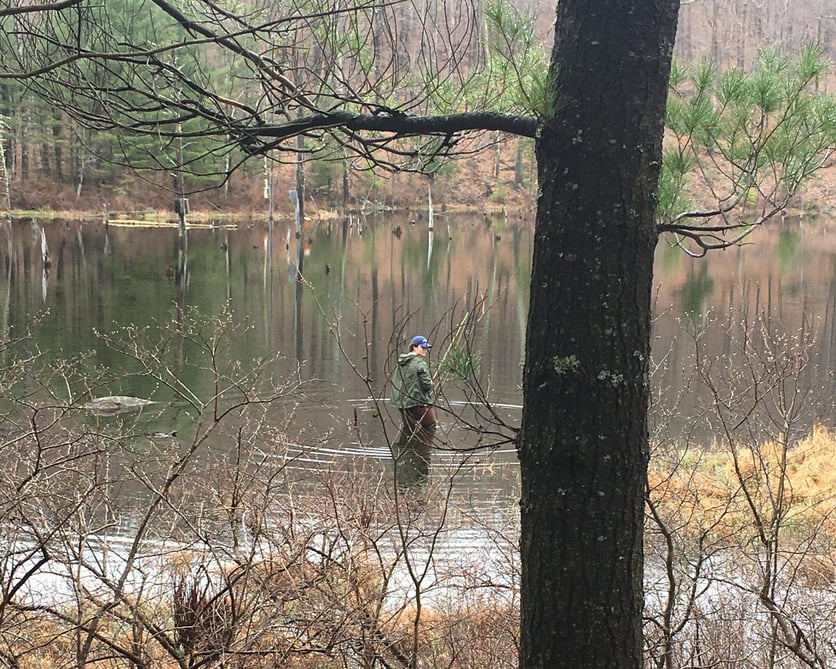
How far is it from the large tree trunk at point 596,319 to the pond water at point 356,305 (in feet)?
2.37

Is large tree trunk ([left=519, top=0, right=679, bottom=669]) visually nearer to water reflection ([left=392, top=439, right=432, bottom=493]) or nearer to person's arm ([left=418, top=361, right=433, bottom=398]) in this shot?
water reflection ([left=392, top=439, right=432, bottom=493])

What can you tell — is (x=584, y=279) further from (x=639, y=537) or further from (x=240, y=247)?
(x=240, y=247)

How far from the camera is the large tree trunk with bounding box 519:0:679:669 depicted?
8.50 feet

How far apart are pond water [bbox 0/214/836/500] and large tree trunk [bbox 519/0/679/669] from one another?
0.72m

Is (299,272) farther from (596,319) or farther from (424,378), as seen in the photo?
(596,319)

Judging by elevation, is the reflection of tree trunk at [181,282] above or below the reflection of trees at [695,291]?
below

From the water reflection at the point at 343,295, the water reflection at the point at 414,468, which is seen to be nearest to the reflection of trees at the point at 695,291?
the water reflection at the point at 343,295

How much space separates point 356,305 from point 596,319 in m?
4.07

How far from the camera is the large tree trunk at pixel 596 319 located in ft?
8.50

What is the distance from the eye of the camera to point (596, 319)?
259cm

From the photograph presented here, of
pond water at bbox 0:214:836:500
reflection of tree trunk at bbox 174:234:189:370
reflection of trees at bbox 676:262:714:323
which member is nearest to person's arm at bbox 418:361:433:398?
pond water at bbox 0:214:836:500

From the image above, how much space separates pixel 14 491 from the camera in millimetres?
3910

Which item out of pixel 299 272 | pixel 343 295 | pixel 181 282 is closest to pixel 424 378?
pixel 299 272

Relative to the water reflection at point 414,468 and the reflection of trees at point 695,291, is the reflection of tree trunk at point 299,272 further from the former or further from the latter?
the reflection of trees at point 695,291
